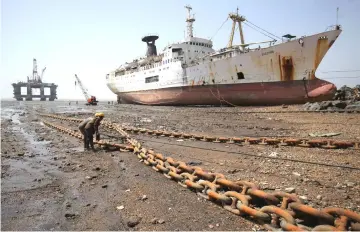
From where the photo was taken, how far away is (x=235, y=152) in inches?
192

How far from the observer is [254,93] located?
16.8m

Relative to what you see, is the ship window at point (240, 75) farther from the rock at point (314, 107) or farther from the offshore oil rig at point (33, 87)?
the offshore oil rig at point (33, 87)

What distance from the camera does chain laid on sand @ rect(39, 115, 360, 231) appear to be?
175 centimetres

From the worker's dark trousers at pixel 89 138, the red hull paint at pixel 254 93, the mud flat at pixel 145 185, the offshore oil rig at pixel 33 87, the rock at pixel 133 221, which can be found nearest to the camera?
the rock at pixel 133 221

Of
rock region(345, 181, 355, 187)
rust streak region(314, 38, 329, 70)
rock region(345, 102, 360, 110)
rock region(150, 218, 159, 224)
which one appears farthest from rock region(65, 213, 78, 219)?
rust streak region(314, 38, 329, 70)

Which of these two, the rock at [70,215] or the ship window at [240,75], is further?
the ship window at [240,75]

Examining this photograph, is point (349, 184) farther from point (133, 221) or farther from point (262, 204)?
point (133, 221)

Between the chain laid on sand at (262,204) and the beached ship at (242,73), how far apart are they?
46.2 feet

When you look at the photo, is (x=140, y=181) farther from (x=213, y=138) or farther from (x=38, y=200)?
(x=213, y=138)

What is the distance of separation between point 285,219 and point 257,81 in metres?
15.6

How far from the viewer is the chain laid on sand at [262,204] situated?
1751 mm

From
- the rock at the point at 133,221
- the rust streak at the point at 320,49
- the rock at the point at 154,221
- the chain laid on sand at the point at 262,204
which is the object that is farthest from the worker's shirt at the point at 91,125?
the rust streak at the point at 320,49

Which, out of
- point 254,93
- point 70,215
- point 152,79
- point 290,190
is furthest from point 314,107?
point 152,79

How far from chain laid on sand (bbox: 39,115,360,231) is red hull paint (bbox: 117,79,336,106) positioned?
13947 mm
